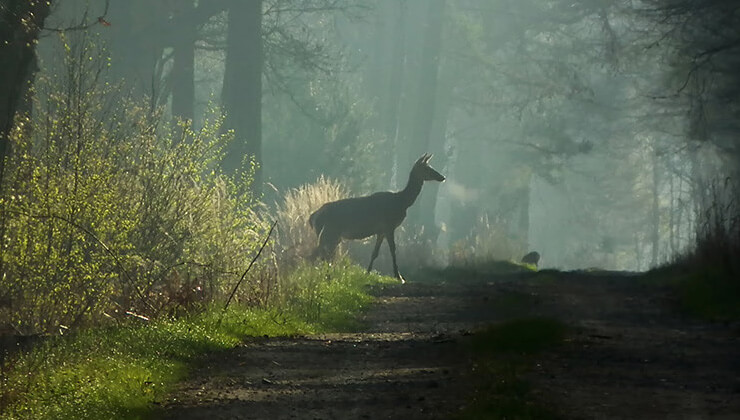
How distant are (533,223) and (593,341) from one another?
111 metres

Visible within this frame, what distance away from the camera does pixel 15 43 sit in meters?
13.1

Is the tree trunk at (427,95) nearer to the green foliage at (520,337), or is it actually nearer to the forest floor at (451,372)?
the forest floor at (451,372)

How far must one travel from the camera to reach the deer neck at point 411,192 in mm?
27781

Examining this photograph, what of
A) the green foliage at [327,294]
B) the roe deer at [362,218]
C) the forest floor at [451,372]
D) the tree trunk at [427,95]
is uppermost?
the tree trunk at [427,95]

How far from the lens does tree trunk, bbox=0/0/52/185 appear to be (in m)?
12.5

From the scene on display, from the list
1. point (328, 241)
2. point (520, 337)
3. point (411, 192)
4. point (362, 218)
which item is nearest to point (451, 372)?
point (520, 337)

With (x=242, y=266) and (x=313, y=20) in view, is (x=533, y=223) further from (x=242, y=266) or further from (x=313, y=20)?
(x=242, y=266)

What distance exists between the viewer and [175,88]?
44.7 metres

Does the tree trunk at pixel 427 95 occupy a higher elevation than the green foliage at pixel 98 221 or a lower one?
higher

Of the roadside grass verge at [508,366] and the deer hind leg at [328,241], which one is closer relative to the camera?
the roadside grass verge at [508,366]

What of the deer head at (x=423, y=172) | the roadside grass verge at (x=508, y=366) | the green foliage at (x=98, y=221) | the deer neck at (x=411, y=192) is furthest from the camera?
the deer head at (x=423, y=172)

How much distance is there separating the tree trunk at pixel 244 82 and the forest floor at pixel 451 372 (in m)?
21.9

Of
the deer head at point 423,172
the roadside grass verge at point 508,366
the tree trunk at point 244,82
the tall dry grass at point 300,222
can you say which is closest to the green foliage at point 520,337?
the roadside grass verge at point 508,366

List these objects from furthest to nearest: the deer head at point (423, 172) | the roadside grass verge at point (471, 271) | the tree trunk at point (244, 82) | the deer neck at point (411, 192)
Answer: the tree trunk at point (244, 82) → the roadside grass verge at point (471, 271) → the deer head at point (423, 172) → the deer neck at point (411, 192)
